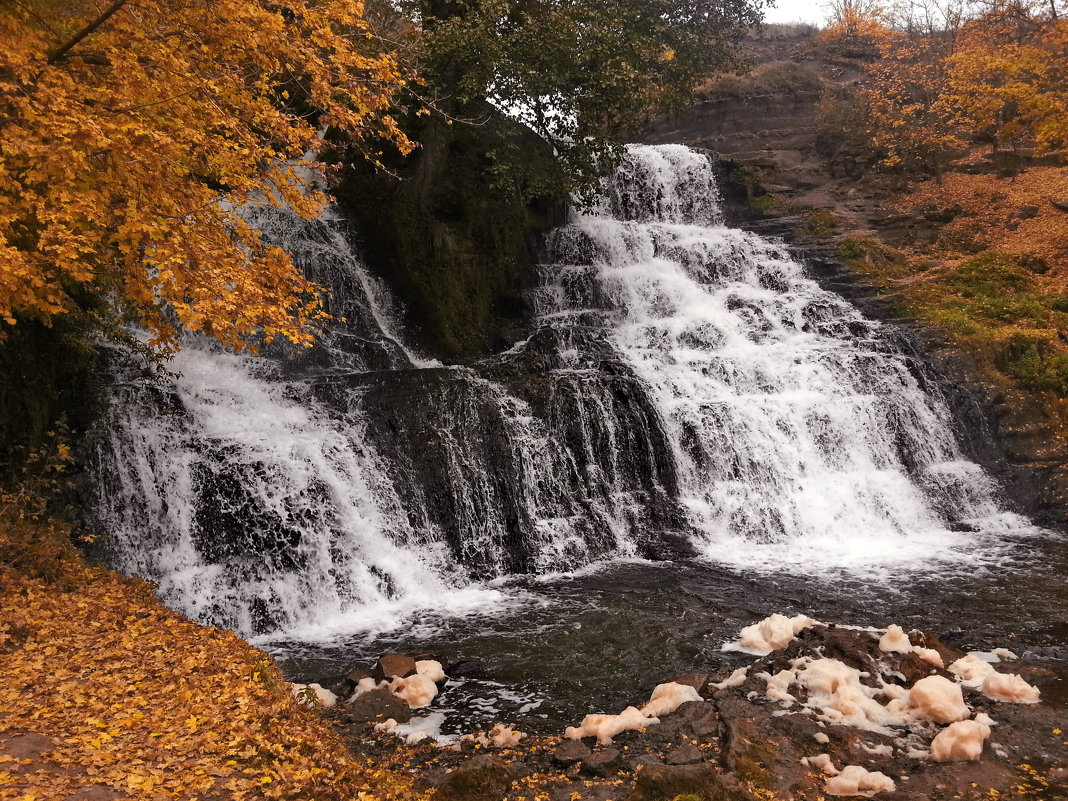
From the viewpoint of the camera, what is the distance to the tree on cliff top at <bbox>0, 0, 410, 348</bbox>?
5648 millimetres

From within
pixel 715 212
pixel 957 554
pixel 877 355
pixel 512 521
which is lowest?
pixel 957 554

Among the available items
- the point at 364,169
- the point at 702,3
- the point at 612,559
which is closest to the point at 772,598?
the point at 612,559

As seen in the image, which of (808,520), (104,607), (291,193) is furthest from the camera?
(808,520)

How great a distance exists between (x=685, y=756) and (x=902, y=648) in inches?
104

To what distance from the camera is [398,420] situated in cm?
1135

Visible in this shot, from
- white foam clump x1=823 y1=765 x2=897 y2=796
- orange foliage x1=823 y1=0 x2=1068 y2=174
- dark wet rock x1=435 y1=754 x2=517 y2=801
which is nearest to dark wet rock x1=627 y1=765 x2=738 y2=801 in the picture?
white foam clump x1=823 y1=765 x2=897 y2=796

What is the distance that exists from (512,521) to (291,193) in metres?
6.12

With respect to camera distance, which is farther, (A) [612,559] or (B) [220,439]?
(A) [612,559]

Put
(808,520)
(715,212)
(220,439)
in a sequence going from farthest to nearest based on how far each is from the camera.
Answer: (715,212) → (808,520) → (220,439)

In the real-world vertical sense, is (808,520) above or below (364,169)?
below

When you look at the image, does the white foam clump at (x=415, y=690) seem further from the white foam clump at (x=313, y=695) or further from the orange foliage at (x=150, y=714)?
the orange foliage at (x=150, y=714)

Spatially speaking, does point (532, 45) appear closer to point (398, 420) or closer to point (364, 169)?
point (364, 169)

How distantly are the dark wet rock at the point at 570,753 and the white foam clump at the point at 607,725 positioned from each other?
0.21 metres

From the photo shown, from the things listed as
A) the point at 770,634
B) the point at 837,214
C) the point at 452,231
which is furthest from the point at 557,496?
the point at 837,214
